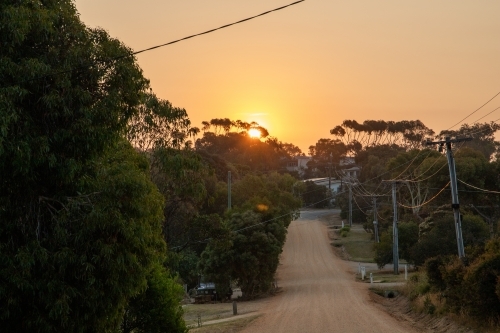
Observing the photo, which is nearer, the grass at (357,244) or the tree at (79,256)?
the tree at (79,256)

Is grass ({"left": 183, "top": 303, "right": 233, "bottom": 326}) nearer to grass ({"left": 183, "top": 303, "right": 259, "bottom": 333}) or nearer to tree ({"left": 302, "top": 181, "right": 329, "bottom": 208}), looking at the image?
grass ({"left": 183, "top": 303, "right": 259, "bottom": 333})

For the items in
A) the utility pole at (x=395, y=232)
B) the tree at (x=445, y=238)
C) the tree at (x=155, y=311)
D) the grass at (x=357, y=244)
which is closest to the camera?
the tree at (x=155, y=311)

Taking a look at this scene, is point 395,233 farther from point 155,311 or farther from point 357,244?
point 155,311

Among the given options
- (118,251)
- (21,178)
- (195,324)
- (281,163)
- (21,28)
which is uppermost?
(281,163)

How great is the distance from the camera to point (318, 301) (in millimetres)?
Answer: 41688

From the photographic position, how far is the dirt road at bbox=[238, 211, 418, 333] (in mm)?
30219

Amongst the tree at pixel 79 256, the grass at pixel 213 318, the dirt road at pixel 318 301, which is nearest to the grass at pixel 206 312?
the grass at pixel 213 318

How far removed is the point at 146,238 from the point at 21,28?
4.75 m

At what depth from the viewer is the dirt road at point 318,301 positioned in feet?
99.1

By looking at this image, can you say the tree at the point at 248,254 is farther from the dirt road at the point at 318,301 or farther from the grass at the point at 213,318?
the grass at the point at 213,318

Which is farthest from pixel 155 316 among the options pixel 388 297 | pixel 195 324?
pixel 388 297

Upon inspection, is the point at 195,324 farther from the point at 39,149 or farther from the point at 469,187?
the point at 469,187

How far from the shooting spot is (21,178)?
1414 centimetres

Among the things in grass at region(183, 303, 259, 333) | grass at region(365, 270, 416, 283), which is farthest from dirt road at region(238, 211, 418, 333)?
grass at region(365, 270, 416, 283)
